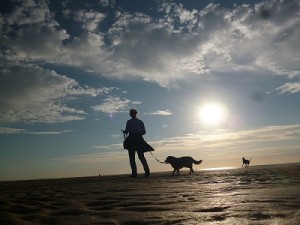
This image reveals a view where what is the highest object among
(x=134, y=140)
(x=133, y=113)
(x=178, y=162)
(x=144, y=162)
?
(x=133, y=113)

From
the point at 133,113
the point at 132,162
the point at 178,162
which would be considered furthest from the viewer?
the point at 178,162

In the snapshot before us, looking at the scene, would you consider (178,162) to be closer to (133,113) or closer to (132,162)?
(132,162)

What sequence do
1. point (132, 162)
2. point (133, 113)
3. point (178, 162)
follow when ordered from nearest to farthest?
point (132, 162), point (133, 113), point (178, 162)

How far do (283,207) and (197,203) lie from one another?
0.90 m

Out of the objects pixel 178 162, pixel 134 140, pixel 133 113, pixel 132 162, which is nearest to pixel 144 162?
pixel 132 162

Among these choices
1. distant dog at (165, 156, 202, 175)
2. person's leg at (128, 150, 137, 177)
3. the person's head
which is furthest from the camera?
distant dog at (165, 156, 202, 175)

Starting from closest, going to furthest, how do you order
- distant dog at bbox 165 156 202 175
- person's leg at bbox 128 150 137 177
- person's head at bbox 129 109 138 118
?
person's leg at bbox 128 150 137 177, person's head at bbox 129 109 138 118, distant dog at bbox 165 156 202 175

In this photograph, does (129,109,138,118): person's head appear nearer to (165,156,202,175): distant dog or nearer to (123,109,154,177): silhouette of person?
(123,109,154,177): silhouette of person

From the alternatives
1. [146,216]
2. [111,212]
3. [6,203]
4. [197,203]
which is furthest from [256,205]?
[6,203]

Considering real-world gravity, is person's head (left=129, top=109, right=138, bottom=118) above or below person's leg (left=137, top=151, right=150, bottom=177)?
above

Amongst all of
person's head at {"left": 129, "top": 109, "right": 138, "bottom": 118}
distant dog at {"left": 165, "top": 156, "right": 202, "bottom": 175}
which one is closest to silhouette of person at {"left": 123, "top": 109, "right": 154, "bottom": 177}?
person's head at {"left": 129, "top": 109, "right": 138, "bottom": 118}

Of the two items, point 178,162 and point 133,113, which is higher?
point 133,113

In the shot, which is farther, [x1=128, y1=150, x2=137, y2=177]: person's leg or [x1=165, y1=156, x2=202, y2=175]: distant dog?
[x1=165, y1=156, x2=202, y2=175]: distant dog

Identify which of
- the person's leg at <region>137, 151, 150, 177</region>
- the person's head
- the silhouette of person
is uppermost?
the person's head
